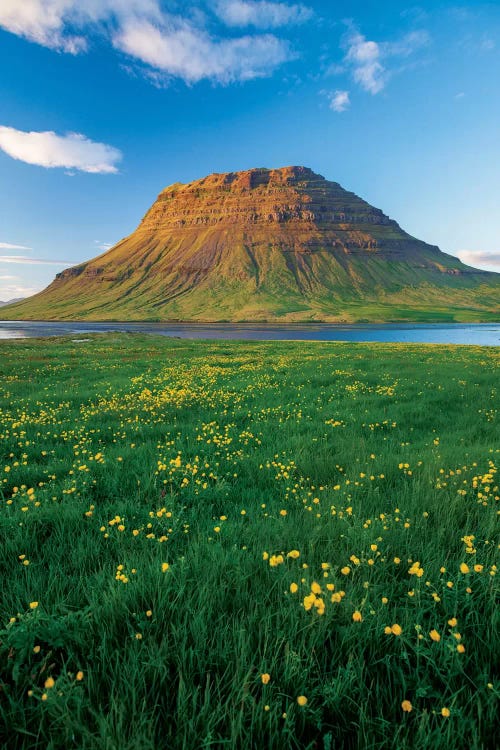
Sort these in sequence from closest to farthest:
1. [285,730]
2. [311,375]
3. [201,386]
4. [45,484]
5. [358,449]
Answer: [285,730] < [45,484] < [358,449] < [201,386] < [311,375]

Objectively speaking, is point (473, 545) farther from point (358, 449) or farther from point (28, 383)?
point (28, 383)

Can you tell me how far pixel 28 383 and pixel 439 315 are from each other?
7922 inches

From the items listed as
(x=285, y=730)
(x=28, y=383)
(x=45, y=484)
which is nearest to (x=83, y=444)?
(x=45, y=484)

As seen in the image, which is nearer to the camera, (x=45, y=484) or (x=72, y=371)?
(x=45, y=484)

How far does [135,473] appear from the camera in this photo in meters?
5.84

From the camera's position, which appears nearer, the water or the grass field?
Answer: the grass field

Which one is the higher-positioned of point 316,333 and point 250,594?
point 316,333

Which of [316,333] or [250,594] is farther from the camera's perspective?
[316,333]

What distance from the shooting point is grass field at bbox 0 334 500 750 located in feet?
6.31

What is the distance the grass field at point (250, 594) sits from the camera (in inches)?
75.7

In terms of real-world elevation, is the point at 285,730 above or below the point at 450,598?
above

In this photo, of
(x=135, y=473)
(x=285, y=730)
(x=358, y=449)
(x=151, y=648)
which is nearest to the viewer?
(x=285, y=730)

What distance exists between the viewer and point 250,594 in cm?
286

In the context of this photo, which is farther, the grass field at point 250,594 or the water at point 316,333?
the water at point 316,333
